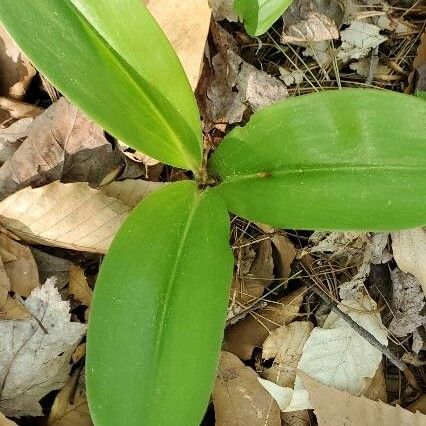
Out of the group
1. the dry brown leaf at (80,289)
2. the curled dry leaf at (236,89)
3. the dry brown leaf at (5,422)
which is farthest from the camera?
the curled dry leaf at (236,89)

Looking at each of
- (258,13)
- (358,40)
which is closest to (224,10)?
(258,13)

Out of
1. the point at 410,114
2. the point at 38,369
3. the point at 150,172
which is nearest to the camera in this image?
the point at 410,114

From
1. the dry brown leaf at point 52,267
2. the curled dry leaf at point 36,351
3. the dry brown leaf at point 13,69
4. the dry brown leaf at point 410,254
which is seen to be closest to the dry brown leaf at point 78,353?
the curled dry leaf at point 36,351

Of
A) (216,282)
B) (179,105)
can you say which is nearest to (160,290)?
(216,282)

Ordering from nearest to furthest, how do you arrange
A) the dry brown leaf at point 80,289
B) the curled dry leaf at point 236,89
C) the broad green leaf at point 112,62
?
the broad green leaf at point 112,62 → the dry brown leaf at point 80,289 → the curled dry leaf at point 236,89

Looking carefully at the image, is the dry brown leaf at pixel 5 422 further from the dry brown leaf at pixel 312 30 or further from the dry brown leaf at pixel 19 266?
the dry brown leaf at pixel 312 30

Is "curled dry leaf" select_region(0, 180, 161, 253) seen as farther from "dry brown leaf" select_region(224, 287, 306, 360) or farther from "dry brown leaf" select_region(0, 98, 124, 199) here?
"dry brown leaf" select_region(224, 287, 306, 360)

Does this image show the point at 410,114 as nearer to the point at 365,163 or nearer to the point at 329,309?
the point at 365,163

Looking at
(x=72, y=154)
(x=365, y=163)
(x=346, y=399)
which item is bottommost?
(x=346, y=399)

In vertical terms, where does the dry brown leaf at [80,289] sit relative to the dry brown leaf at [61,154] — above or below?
below
